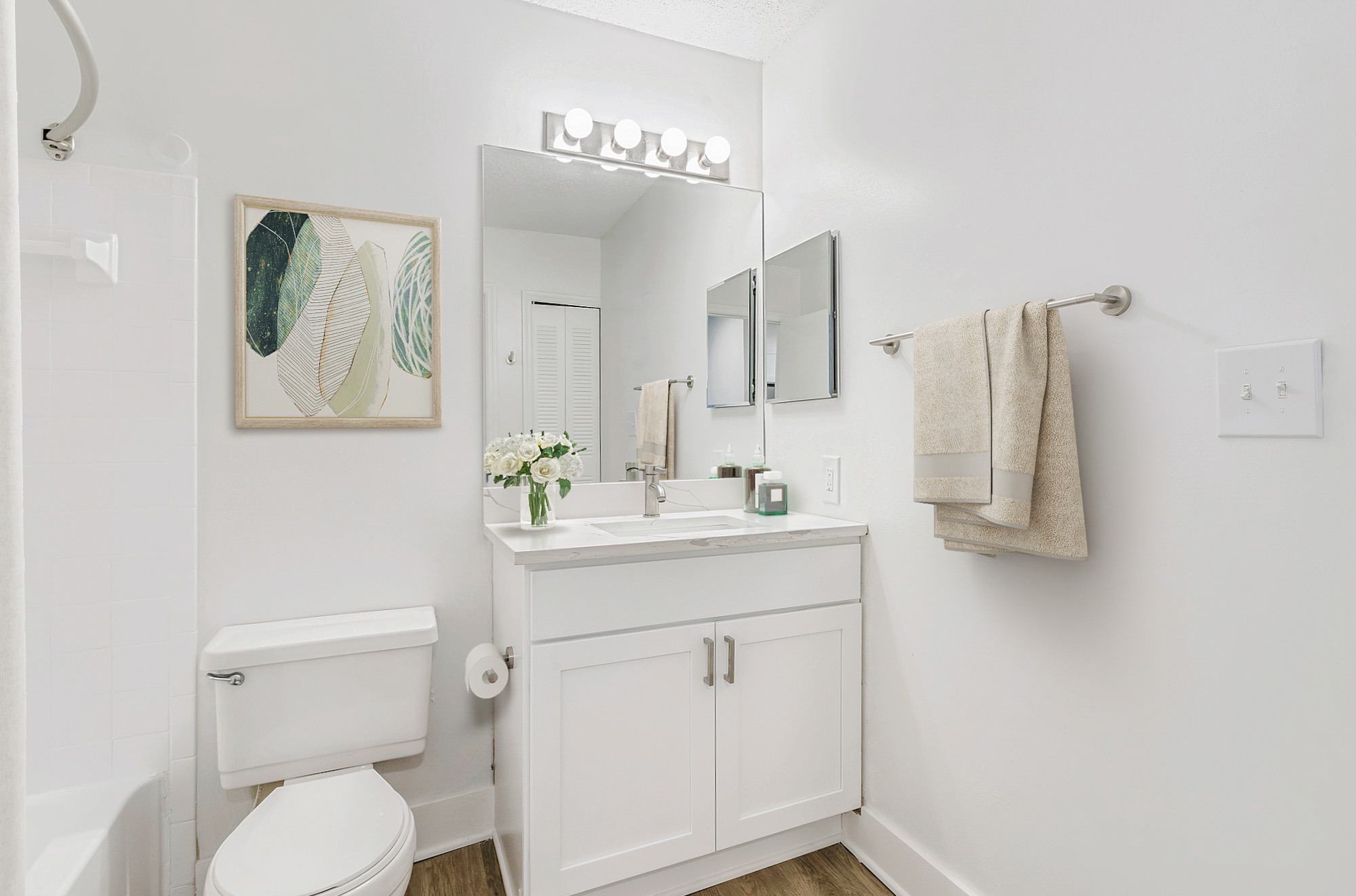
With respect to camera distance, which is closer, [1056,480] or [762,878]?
[1056,480]

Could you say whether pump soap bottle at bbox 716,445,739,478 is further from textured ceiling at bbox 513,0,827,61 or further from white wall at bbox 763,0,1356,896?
textured ceiling at bbox 513,0,827,61

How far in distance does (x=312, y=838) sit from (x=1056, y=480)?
5.17 ft

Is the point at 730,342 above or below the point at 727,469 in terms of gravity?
above

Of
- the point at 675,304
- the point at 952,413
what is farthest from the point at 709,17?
the point at 952,413

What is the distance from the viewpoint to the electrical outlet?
1.93 m

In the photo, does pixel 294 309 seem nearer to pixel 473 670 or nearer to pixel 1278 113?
pixel 473 670

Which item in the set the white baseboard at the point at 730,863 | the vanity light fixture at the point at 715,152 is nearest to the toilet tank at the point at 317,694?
the white baseboard at the point at 730,863

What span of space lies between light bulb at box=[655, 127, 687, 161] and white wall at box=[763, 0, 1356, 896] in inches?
22.6

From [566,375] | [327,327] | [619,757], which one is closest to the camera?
[619,757]

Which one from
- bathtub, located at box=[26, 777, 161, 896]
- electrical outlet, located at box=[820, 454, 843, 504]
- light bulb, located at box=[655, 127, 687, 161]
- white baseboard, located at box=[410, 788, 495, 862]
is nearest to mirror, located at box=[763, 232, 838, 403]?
electrical outlet, located at box=[820, 454, 843, 504]

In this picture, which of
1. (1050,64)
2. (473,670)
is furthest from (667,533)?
(1050,64)

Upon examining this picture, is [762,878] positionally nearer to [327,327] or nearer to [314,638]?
[314,638]

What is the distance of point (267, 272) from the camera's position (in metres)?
1.71

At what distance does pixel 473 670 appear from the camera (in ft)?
5.43
